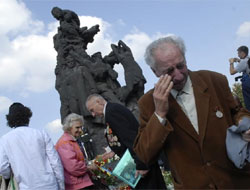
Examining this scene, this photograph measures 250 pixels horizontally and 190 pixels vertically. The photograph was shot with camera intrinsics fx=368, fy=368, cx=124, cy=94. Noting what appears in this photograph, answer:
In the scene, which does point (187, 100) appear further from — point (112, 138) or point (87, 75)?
point (87, 75)

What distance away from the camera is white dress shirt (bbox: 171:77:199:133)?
2.42m

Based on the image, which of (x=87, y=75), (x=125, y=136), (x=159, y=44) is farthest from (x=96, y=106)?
(x=87, y=75)

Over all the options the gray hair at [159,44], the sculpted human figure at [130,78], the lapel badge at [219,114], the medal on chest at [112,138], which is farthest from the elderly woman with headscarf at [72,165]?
the sculpted human figure at [130,78]

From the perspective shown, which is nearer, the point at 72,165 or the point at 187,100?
the point at 187,100

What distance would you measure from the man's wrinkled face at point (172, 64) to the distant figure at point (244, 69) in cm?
441

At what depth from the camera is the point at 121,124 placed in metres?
3.56

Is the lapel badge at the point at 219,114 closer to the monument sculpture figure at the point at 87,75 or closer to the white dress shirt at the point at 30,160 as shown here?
the white dress shirt at the point at 30,160

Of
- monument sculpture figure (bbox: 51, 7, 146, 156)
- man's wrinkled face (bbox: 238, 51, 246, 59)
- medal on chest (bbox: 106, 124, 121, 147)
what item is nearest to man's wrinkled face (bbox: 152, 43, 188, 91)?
medal on chest (bbox: 106, 124, 121, 147)

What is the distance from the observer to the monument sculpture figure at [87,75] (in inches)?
466

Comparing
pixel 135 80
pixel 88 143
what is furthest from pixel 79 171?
pixel 135 80

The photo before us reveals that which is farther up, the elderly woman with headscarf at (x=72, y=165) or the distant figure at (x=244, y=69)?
the distant figure at (x=244, y=69)

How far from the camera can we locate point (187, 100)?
2.47m

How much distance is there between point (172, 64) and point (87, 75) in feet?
32.1

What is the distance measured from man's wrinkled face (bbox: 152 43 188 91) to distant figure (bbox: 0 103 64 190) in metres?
2.18
